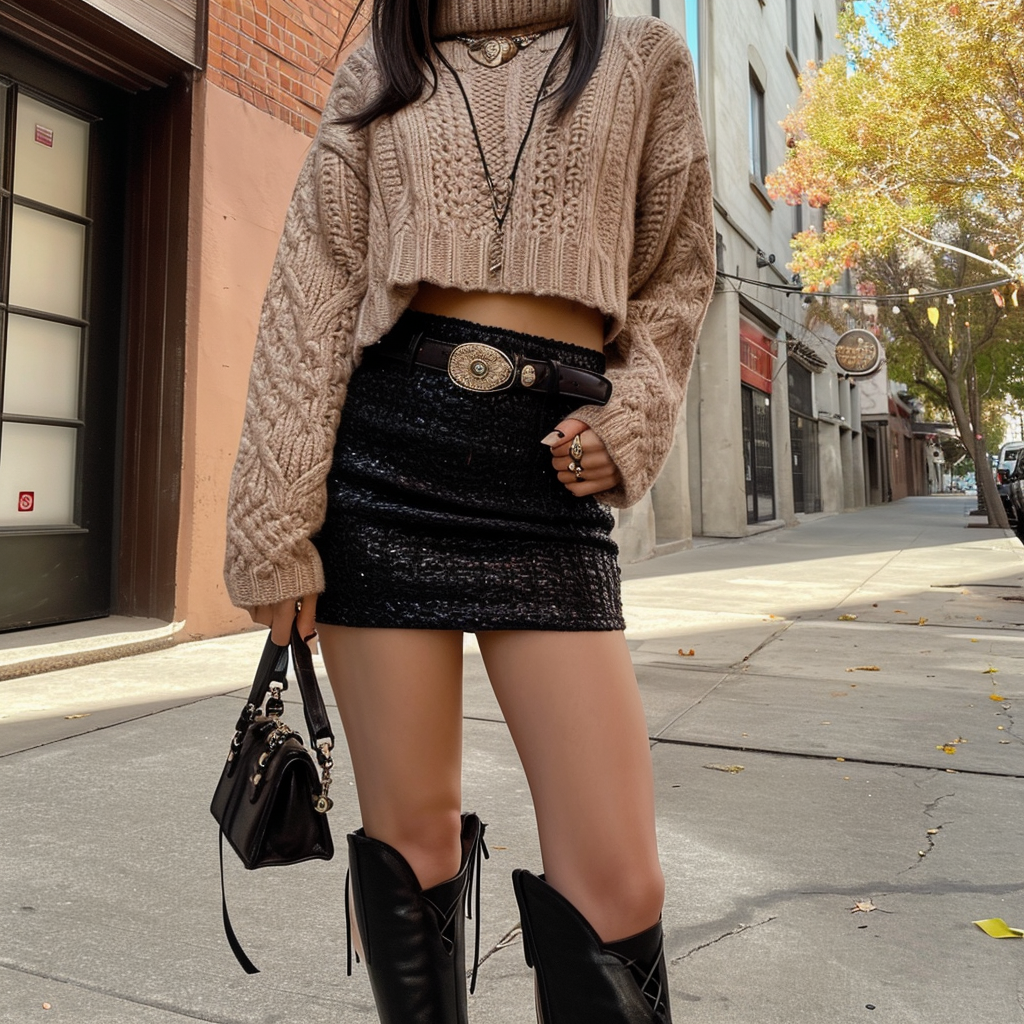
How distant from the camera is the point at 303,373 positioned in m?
1.42

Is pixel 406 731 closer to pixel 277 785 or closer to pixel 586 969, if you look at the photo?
pixel 277 785

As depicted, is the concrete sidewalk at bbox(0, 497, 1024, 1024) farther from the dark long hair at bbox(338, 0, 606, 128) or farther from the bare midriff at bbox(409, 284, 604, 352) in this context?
the dark long hair at bbox(338, 0, 606, 128)

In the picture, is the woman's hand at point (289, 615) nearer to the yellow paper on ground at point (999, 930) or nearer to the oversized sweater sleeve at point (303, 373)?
the oversized sweater sleeve at point (303, 373)

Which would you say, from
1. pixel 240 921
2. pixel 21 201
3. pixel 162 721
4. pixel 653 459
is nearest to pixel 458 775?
pixel 653 459

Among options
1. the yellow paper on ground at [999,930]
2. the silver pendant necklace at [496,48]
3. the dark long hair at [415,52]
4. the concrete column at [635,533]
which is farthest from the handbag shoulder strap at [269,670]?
the concrete column at [635,533]

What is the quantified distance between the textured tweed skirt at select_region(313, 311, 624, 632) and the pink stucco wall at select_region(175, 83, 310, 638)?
4294mm

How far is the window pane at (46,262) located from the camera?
496 cm

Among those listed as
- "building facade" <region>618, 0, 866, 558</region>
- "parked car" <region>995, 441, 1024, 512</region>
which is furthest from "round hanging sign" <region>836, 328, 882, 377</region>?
"parked car" <region>995, 441, 1024, 512</region>

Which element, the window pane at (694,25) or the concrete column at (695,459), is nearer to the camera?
the window pane at (694,25)

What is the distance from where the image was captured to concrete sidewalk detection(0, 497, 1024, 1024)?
1916mm

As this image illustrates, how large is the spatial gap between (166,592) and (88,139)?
2541mm

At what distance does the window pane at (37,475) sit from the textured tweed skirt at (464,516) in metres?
4.24

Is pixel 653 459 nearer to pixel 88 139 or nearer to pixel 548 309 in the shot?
pixel 548 309

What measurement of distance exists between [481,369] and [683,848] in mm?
1818
